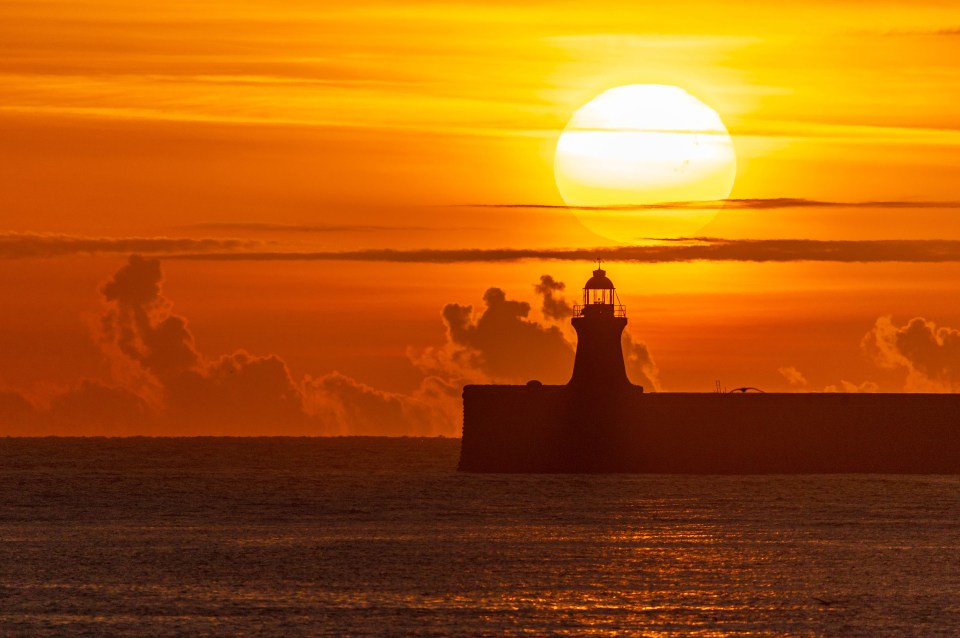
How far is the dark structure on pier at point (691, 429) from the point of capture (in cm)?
9875

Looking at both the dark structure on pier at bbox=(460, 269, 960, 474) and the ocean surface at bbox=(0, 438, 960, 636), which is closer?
the ocean surface at bbox=(0, 438, 960, 636)

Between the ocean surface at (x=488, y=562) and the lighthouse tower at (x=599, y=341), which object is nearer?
the ocean surface at (x=488, y=562)

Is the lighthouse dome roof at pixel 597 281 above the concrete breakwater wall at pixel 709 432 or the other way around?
above

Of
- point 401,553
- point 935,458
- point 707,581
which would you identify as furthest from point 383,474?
point 707,581

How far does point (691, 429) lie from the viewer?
334 feet

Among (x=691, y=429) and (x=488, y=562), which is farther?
(x=691, y=429)

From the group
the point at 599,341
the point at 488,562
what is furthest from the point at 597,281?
the point at 488,562

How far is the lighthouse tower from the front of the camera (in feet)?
315

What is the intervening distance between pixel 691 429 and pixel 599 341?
9.50 m

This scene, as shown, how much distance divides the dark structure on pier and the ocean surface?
193cm

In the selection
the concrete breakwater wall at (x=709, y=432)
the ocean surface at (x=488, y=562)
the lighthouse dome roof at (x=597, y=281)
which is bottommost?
the ocean surface at (x=488, y=562)

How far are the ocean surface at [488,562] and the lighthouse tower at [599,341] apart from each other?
6.55m

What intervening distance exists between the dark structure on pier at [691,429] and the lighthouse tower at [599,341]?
0.09m

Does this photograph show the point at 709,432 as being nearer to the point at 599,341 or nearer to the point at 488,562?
the point at 599,341
